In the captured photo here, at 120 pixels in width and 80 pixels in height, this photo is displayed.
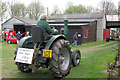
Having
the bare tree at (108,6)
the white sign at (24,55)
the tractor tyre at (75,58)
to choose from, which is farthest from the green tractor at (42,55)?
the bare tree at (108,6)

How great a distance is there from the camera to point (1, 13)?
85.3 ft

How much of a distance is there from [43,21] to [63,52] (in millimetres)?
1385

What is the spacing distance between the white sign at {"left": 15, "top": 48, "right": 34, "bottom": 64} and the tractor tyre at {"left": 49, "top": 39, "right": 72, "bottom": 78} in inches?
28.2

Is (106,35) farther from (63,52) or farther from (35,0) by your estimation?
(35,0)

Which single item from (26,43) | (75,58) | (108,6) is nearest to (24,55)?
(26,43)

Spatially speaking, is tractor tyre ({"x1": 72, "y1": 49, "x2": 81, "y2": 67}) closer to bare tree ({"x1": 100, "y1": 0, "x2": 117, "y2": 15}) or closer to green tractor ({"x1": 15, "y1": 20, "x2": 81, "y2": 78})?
green tractor ({"x1": 15, "y1": 20, "x2": 81, "y2": 78})

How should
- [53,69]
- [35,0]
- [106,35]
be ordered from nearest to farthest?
1. [53,69]
2. [106,35]
3. [35,0]

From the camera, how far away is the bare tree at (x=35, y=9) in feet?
168

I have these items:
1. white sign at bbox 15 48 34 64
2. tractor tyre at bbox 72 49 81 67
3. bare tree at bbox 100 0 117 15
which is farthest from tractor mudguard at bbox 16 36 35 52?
bare tree at bbox 100 0 117 15

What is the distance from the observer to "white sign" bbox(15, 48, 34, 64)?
5043 mm

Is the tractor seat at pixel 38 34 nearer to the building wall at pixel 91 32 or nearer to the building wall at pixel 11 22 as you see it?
the building wall at pixel 91 32

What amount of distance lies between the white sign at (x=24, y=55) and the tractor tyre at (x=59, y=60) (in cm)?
72

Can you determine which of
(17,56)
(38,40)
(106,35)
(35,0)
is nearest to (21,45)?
(17,56)

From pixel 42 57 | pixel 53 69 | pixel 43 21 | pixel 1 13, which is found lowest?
pixel 53 69
